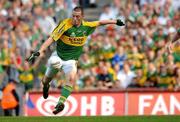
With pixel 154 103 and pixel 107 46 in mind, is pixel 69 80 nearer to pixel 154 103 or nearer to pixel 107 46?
pixel 154 103

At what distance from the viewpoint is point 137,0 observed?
2738cm

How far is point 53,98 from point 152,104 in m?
2.39

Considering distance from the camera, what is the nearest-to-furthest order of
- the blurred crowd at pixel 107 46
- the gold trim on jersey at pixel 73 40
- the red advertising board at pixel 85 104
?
1. the gold trim on jersey at pixel 73 40
2. the red advertising board at pixel 85 104
3. the blurred crowd at pixel 107 46

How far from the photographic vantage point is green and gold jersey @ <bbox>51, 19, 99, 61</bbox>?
57.2 ft

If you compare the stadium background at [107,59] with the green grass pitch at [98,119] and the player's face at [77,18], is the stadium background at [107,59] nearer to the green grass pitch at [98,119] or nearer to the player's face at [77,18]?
the player's face at [77,18]

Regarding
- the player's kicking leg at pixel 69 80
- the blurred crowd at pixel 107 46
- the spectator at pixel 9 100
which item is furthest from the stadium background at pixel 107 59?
the player's kicking leg at pixel 69 80

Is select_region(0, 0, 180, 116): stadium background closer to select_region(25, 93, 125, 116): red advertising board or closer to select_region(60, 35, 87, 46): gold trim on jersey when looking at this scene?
select_region(25, 93, 125, 116): red advertising board

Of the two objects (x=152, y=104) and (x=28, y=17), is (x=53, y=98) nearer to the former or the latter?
(x=152, y=104)

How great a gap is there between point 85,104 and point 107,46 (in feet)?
9.93

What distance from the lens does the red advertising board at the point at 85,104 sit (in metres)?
21.9

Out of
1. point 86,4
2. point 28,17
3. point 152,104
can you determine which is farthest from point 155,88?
point 86,4

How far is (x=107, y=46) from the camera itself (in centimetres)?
2466

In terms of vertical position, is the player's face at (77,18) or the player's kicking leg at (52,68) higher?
the player's face at (77,18)

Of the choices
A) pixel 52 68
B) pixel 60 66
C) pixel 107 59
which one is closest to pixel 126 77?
pixel 107 59
